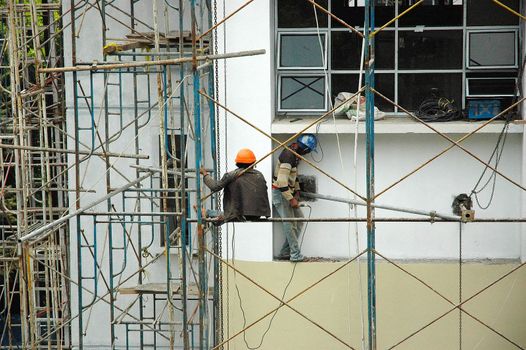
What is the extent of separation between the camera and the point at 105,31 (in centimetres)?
1952

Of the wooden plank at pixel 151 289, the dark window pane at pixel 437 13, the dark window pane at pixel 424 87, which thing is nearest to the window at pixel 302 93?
the dark window pane at pixel 424 87

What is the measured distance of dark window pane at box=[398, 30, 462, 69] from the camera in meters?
19.0

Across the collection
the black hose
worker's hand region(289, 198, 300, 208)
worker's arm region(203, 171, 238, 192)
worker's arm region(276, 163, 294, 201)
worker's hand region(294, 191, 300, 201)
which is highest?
the black hose

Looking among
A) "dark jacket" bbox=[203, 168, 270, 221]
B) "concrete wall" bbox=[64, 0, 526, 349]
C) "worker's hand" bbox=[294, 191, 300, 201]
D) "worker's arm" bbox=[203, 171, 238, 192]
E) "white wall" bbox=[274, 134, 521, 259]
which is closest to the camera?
"worker's arm" bbox=[203, 171, 238, 192]

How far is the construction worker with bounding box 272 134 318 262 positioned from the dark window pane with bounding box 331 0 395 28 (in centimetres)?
209

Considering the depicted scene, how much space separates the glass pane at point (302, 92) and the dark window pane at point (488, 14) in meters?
2.46

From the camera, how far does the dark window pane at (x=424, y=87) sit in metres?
19.0

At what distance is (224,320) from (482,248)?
4029mm

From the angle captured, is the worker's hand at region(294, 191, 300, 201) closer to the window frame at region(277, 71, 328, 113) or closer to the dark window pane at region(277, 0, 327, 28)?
the window frame at region(277, 71, 328, 113)

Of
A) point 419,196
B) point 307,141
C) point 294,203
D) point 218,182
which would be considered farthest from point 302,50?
point 218,182

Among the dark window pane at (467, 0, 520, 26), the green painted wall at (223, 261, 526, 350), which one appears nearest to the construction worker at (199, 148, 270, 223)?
the green painted wall at (223, 261, 526, 350)

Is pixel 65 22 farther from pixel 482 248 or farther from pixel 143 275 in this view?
pixel 482 248

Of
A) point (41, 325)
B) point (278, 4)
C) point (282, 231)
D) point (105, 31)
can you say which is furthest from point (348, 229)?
point (41, 325)

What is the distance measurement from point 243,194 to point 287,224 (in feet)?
11.5
